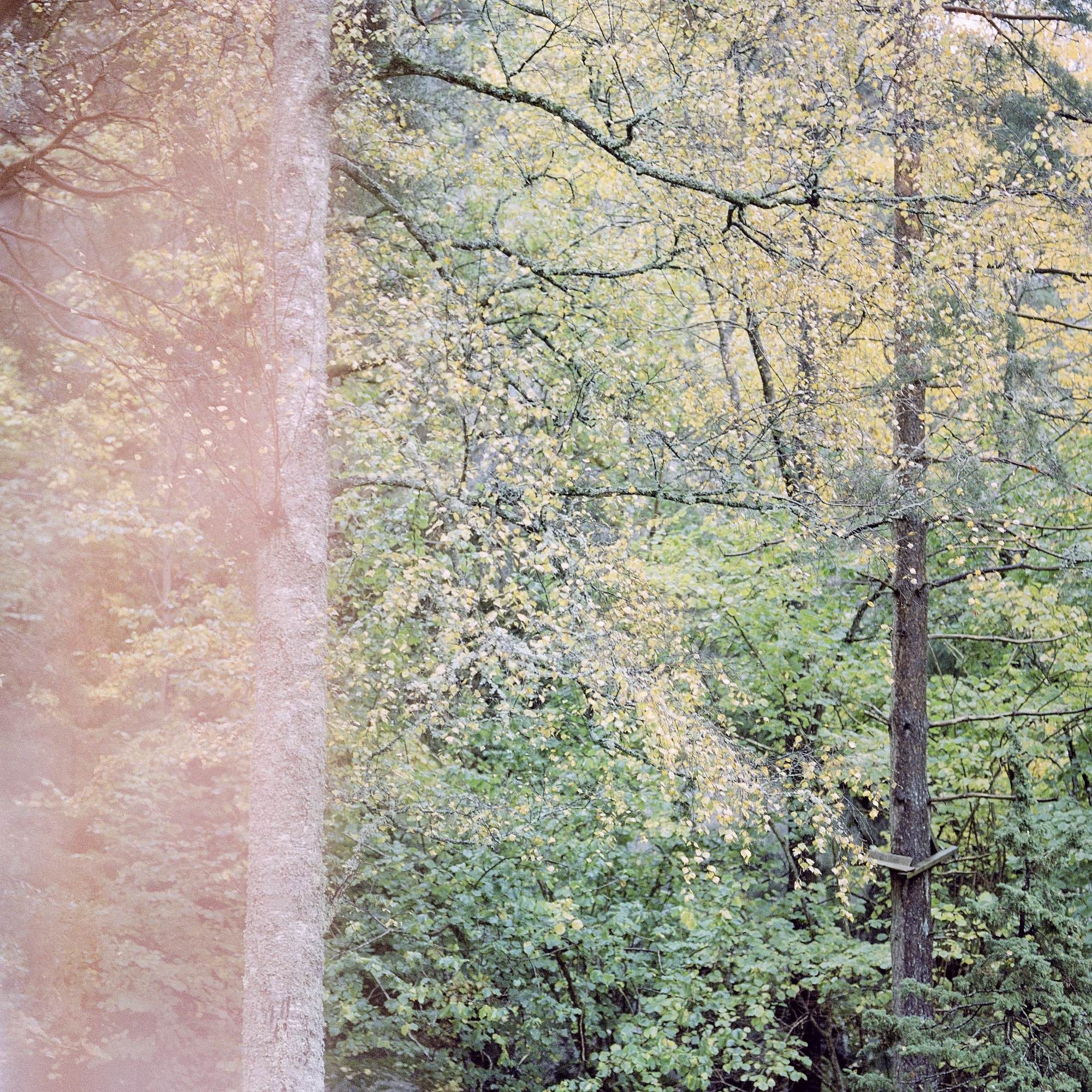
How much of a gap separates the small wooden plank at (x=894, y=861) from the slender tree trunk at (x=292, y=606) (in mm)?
4904

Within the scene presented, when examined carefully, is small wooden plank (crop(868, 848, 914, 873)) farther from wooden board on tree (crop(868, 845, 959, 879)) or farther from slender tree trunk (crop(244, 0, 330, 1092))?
slender tree trunk (crop(244, 0, 330, 1092))

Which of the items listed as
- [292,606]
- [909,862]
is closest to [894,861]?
[909,862]

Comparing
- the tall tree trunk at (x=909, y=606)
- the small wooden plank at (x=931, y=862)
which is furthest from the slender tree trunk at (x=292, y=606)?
the small wooden plank at (x=931, y=862)

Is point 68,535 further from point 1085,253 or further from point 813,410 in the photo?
point 1085,253

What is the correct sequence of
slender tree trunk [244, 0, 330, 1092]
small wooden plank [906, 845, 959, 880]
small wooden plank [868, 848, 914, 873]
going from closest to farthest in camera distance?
slender tree trunk [244, 0, 330, 1092] < small wooden plank [868, 848, 914, 873] < small wooden plank [906, 845, 959, 880]

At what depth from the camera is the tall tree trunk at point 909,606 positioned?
814cm

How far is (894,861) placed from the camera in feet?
27.6

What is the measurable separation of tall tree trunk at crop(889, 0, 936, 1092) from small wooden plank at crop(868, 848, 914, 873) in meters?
0.16

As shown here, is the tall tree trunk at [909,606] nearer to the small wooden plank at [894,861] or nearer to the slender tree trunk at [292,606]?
the small wooden plank at [894,861]

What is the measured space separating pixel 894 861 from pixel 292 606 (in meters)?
5.54


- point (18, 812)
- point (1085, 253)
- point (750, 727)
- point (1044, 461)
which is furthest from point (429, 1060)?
point (1085, 253)

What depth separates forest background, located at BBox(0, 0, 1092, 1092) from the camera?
6461mm

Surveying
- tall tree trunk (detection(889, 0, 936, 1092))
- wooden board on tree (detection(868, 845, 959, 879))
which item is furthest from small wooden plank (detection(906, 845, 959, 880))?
tall tree trunk (detection(889, 0, 936, 1092))

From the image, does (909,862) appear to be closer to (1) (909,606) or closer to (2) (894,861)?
(2) (894,861)
